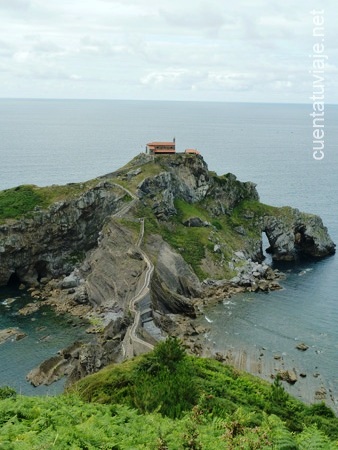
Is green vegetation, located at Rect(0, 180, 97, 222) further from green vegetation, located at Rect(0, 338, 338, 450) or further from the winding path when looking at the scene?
green vegetation, located at Rect(0, 338, 338, 450)

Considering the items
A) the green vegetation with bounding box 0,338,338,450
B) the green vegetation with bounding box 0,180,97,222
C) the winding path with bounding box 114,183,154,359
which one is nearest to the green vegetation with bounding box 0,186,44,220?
the green vegetation with bounding box 0,180,97,222

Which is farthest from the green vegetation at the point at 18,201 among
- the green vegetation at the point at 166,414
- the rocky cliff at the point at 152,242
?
the green vegetation at the point at 166,414

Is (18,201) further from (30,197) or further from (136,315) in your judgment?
(136,315)

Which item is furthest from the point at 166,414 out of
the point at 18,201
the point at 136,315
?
the point at 18,201

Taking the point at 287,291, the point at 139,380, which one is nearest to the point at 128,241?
the point at 287,291

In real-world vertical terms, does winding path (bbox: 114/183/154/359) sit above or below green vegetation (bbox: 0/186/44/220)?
below

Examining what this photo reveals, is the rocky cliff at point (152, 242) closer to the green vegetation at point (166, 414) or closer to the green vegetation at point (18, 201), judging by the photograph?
the green vegetation at point (18, 201)
